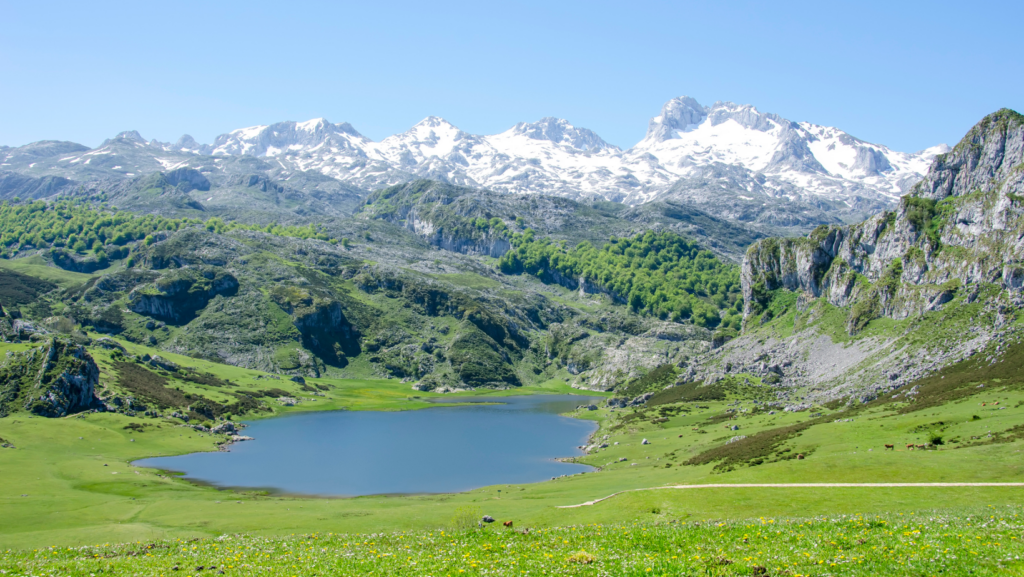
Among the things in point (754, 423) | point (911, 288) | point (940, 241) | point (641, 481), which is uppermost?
point (940, 241)

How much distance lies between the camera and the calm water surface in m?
96.6

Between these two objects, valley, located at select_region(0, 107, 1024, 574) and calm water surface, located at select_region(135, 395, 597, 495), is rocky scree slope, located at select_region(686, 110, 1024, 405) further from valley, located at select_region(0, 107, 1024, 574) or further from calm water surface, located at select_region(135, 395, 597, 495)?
calm water surface, located at select_region(135, 395, 597, 495)

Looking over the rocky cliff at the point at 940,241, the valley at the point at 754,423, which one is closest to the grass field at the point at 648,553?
the valley at the point at 754,423

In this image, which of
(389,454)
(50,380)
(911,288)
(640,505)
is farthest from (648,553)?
(50,380)

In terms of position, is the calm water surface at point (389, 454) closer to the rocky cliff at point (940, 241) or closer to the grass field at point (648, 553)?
the grass field at point (648, 553)

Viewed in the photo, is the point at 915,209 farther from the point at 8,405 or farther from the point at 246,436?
the point at 8,405

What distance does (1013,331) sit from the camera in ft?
330

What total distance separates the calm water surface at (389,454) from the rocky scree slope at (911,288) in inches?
2309

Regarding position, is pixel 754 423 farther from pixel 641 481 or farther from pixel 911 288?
pixel 911 288

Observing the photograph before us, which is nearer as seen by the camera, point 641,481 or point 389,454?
point 641,481

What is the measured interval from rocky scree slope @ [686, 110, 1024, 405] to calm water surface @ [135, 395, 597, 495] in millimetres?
58652

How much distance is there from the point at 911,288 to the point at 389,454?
128 meters

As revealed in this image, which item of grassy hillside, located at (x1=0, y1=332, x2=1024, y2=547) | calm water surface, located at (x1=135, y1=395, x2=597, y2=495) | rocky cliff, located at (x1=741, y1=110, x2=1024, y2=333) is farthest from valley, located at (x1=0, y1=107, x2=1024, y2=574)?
calm water surface, located at (x1=135, y1=395, x2=597, y2=495)

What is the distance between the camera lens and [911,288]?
14112 centimetres
